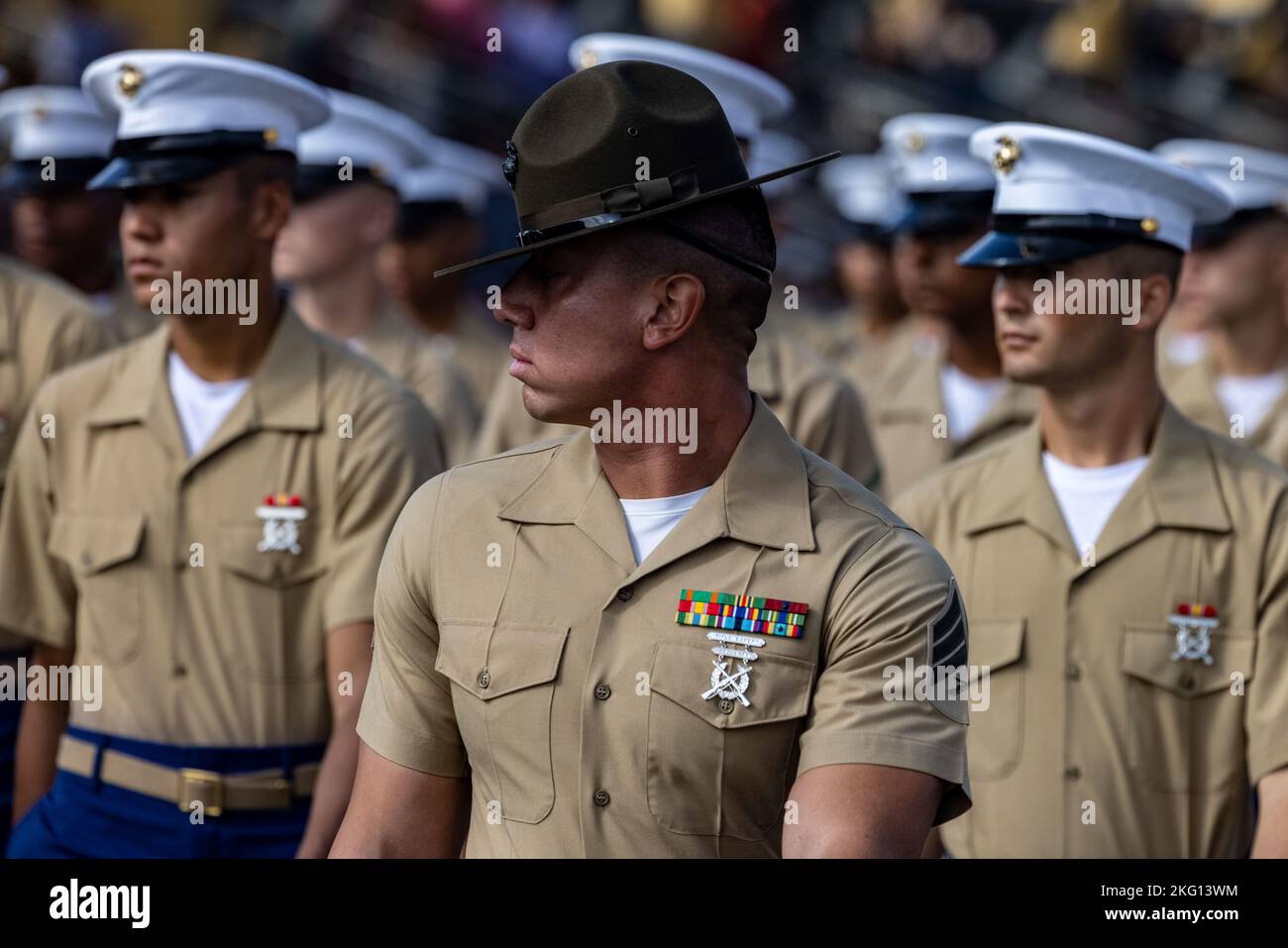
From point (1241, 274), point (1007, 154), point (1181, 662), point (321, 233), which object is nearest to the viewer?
point (1181, 662)

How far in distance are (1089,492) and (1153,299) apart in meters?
0.58

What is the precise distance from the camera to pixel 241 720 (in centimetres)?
535

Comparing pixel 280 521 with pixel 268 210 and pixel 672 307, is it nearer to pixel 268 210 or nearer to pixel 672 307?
pixel 268 210

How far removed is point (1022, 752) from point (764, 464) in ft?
6.30

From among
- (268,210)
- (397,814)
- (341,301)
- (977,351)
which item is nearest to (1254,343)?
(977,351)

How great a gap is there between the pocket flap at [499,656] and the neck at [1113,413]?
238 centimetres

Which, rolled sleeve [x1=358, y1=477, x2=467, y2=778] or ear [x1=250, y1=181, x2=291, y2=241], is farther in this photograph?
ear [x1=250, y1=181, x2=291, y2=241]

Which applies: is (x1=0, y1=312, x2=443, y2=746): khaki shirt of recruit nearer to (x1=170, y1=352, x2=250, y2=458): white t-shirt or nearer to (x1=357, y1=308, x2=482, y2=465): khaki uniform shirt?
(x1=170, y1=352, x2=250, y2=458): white t-shirt

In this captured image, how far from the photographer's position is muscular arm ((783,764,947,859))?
3182 millimetres

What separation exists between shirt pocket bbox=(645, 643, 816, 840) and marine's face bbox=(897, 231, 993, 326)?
4715 mm

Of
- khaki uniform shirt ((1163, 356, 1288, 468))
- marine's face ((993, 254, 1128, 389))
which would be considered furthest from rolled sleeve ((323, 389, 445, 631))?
khaki uniform shirt ((1163, 356, 1288, 468))

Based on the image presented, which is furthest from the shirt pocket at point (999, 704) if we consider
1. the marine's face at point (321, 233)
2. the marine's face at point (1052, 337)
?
the marine's face at point (321, 233)

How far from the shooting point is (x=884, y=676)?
3.33 meters
